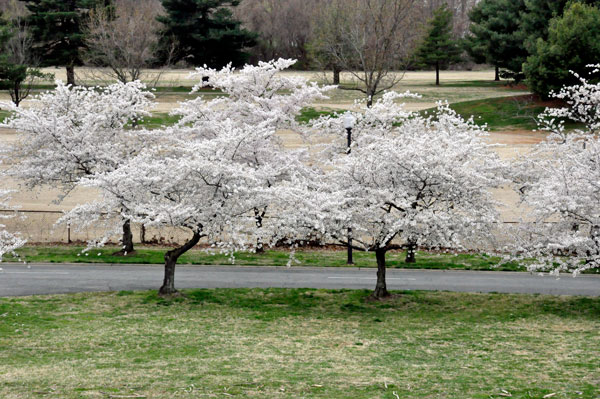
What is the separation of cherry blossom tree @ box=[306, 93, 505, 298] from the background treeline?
1362 inches

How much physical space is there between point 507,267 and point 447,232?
7950mm

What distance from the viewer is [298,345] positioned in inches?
647

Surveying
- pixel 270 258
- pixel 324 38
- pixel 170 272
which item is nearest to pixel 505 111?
pixel 324 38

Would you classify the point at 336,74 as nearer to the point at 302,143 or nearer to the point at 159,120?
the point at 159,120

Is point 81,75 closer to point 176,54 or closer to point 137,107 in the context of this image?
point 176,54

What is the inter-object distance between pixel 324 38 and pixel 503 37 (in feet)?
57.1

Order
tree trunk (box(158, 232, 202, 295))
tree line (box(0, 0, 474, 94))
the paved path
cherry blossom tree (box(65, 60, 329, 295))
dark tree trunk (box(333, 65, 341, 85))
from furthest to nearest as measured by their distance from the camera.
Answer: dark tree trunk (box(333, 65, 341, 85))
tree line (box(0, 0, 474, 94))
the paved path
tree trunk (box(158, 232, 202, 295))
cherry blossom tree (box(65, 60, 329, 295))

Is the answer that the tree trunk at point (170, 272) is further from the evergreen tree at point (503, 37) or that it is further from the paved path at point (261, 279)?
the evergreen tree at point (503, 37)

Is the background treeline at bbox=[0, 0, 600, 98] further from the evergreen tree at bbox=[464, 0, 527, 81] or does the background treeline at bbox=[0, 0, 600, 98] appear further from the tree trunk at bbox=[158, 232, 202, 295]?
the tree trunk at bbox=[158, 232, 202, 295]

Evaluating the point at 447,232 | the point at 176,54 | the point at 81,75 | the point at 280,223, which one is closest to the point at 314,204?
the point at 280,223

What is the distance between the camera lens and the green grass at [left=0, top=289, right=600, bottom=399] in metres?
12.6

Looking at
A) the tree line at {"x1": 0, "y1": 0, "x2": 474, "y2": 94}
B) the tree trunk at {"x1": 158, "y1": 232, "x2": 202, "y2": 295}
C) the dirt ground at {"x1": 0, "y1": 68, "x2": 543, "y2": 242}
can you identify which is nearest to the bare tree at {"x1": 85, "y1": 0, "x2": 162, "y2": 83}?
the tree line at {"x1": 0, "y1": 0, "x2": 474, "y2": 94}

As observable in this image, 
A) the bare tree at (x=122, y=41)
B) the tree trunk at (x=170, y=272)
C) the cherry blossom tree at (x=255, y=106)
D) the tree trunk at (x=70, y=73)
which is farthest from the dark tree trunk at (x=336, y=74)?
the tree trunk at (x=170, y=272)

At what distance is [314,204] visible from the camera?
1916 cm
